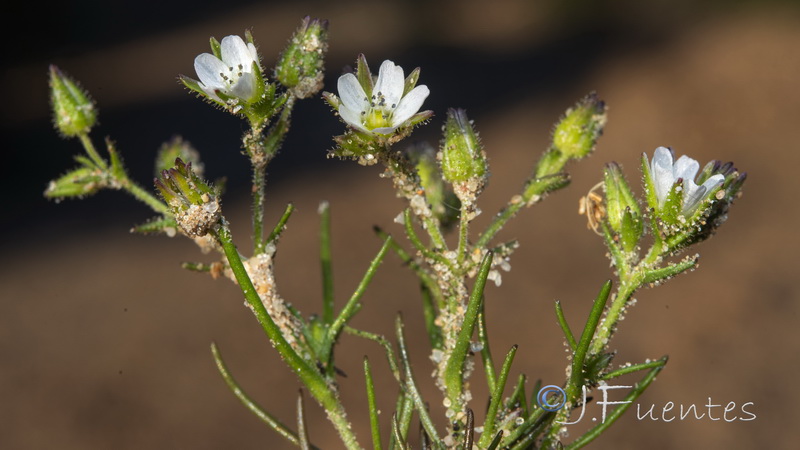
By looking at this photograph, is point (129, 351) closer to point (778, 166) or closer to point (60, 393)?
point (60, 393)

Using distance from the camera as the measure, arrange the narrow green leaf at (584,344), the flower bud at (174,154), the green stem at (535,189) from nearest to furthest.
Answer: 1. the narrow green leaf at (584,344)
2. the green stem at (535,189)
3. the flower bud at (174,154)

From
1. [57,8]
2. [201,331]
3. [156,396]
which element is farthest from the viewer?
[57,8]

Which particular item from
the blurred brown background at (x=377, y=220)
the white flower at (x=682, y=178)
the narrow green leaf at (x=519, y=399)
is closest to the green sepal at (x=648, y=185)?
the white flower at (x=682, y=178)

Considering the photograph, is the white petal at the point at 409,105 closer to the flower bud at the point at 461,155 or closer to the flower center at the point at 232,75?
the flower bud at the point at 461,155

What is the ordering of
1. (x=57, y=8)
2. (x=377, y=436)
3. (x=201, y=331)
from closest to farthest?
(x=377, y=436), (x=201, y=331), (x=57, y=8)

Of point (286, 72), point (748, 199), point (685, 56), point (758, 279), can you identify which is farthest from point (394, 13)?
point (286, 72)
